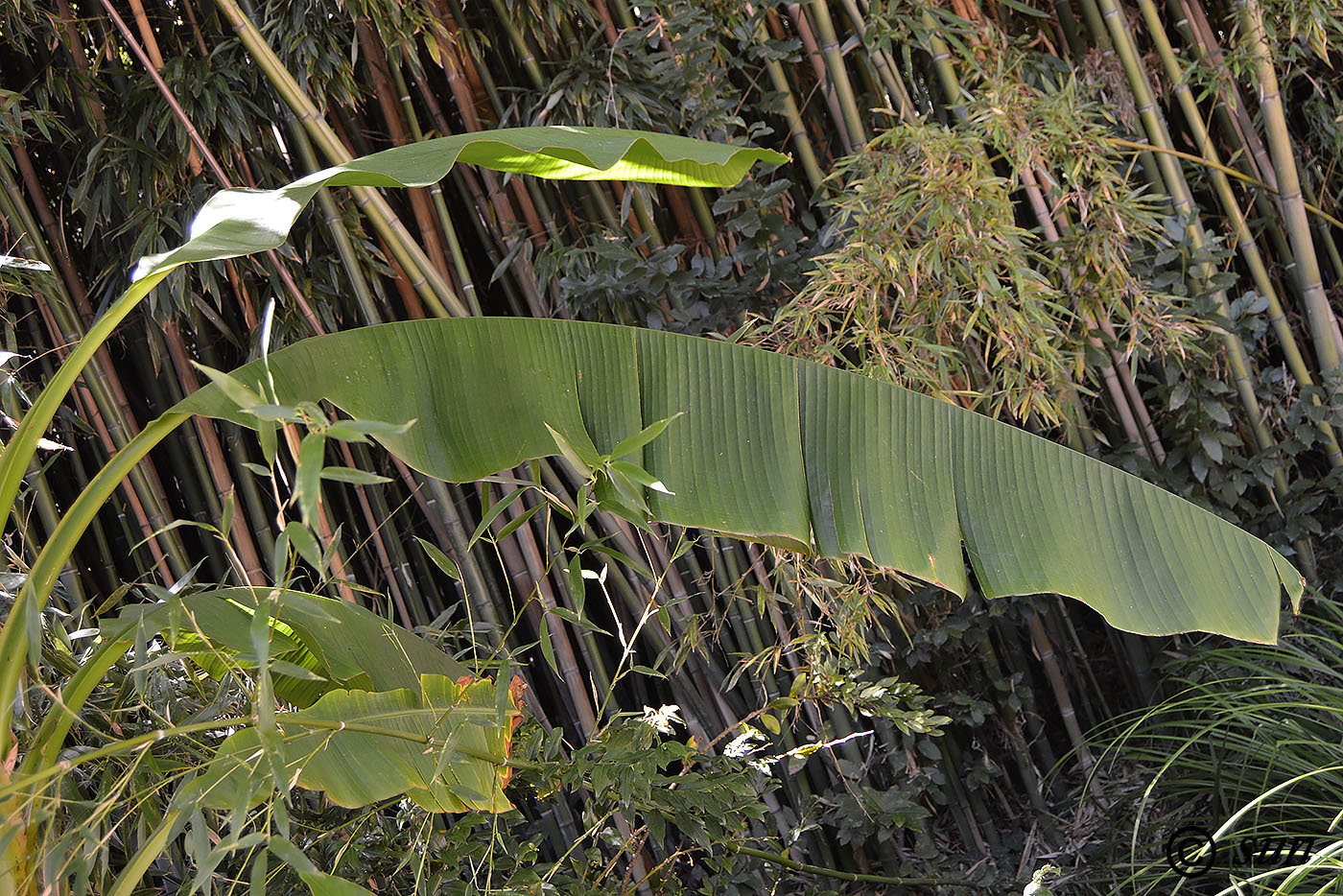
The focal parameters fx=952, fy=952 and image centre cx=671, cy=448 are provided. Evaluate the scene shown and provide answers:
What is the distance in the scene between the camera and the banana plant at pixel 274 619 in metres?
0.82

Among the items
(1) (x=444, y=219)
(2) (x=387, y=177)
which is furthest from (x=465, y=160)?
(1) (x=444, y=219)

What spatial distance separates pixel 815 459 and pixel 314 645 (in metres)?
0.63

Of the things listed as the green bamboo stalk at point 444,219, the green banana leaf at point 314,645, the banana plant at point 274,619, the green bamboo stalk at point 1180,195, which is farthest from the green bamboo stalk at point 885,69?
the green banana leaf at point 314,645

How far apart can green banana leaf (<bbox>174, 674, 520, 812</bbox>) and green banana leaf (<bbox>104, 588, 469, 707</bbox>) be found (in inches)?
2.1

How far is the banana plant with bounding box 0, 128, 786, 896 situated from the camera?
824 mm

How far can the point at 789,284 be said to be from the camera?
1879 mm

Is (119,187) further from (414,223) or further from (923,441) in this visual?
(923,441)

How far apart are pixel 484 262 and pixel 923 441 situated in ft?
3.96

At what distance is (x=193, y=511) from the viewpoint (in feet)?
6.58

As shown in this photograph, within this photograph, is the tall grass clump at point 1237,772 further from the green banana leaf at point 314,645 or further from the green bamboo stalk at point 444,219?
the green bamboo stalk at point 444,219

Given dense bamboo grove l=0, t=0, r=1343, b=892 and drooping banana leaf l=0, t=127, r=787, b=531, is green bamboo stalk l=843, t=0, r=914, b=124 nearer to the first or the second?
dense bamboo grove l=0, t=0, r=1343, b=892

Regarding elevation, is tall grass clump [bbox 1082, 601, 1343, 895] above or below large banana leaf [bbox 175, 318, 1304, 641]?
below

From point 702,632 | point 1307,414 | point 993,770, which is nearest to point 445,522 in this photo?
point 702,632

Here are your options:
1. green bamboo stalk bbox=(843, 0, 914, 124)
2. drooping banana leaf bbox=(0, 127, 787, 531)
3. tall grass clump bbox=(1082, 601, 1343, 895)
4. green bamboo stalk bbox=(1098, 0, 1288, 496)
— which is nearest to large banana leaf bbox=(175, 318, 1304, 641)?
drooping banana leaf bbox=(0, 127, 787, 531)
